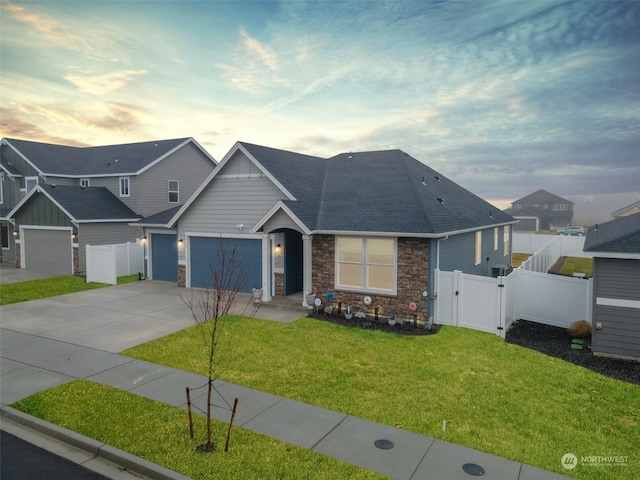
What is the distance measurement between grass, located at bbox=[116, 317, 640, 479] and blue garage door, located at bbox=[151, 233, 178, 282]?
10125mm

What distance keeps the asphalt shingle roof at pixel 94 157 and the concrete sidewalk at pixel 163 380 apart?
15888mm

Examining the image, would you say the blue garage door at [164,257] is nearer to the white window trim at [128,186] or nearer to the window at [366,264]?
the white window trim at [128,186]

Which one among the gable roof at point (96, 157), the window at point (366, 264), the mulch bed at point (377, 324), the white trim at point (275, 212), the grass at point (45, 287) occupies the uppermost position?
the gable roof at point (96, 157)

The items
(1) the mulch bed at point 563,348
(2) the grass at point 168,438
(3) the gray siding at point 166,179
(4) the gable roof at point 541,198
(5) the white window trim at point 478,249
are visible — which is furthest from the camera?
(4) the gable roof at point 541,198

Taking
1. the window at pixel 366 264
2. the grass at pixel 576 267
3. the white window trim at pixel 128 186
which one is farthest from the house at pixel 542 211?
the window at pixel 366 264

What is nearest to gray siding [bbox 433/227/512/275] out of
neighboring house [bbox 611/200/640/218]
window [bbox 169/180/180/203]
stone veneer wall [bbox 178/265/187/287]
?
stone veneer wall [bbox 178/265/187/287]

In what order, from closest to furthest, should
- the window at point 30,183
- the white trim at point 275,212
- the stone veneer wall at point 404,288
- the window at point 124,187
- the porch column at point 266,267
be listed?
the stone veneer wall at point 404,288
the white trim at point 275,212
the porch column at point 266,267
the window at point 124,187
the window at point 30,183

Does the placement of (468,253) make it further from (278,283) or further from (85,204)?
(85,204)

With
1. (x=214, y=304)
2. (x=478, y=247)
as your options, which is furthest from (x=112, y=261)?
(x=478, y=247)

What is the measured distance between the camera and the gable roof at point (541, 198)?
99231 millimetres

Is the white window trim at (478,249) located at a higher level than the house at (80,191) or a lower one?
lower

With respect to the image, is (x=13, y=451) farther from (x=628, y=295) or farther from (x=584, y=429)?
(x=628, y=295)

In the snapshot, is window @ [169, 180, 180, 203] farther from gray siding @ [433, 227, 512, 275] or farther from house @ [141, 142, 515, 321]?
gray siding @ [433, 227, 512, 275]

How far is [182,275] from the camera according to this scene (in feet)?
69.7
